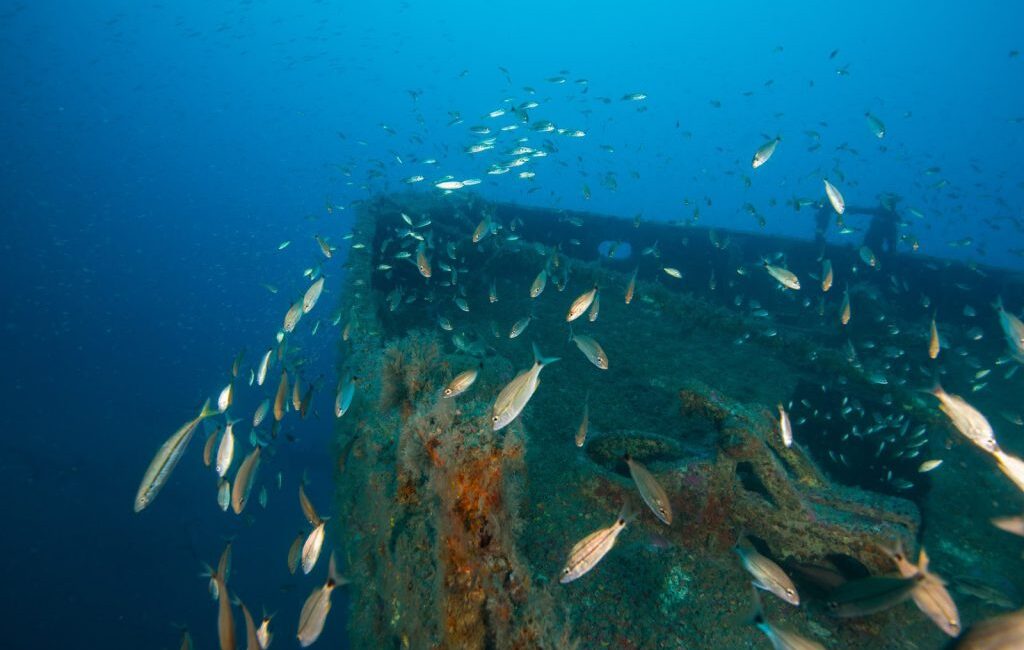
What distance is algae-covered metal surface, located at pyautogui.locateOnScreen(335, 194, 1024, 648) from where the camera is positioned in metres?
3.08

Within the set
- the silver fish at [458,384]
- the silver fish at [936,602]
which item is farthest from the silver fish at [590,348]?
the silver fish at [936,602]

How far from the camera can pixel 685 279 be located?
14.6 m

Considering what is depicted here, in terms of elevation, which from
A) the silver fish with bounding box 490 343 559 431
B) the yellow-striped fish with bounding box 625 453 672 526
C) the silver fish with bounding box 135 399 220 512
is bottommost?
the yellow-striped fish with bounding box 625 453 672 526

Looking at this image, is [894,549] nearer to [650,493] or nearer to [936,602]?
[936,602]

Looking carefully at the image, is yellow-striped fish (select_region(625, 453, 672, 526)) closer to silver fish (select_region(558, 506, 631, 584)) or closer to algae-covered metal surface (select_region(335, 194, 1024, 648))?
silver fish (select_region(558, 506, 631, 584))

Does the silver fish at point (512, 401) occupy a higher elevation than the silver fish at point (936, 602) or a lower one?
higher

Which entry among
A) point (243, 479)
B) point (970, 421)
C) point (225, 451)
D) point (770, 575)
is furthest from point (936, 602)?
point (225, 451)

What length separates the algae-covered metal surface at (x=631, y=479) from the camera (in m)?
3.08

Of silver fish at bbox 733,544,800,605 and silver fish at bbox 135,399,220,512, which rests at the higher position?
silver fish at bbox 135,399,220,512

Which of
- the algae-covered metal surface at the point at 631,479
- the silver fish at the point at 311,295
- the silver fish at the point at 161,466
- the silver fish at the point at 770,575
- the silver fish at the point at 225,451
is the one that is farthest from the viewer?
the silver fish at the point at 311,295

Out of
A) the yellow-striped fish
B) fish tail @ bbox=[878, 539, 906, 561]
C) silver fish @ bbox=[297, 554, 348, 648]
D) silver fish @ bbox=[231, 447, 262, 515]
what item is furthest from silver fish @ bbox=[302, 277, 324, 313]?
fish tail @ bbox=[878, 539, 906, 561]

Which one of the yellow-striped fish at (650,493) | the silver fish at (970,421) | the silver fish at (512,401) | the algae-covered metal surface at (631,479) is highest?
the silver fish at (512,401)

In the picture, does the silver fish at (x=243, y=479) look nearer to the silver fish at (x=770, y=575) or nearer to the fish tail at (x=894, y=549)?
the silver fish at (x=770, y=575)

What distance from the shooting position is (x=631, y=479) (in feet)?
14.2
